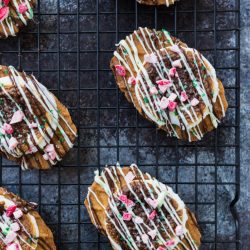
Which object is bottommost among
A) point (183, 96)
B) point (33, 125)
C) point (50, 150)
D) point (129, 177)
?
point (129, 177)

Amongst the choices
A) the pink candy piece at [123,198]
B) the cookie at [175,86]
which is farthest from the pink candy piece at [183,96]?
the pink candy piece at [123,198]

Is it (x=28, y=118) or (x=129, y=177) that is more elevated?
(x=28, y=118)

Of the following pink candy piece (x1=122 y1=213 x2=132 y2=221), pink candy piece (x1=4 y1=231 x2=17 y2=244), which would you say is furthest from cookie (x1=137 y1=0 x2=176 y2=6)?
pink candy piece (x1=4 y1=231 x2=17 y2=244)

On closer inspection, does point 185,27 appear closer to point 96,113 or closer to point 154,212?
point 96,113

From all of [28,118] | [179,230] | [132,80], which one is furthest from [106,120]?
[179,230]

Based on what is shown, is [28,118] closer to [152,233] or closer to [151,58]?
[151,58]

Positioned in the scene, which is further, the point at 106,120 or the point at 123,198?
the point at 106,120

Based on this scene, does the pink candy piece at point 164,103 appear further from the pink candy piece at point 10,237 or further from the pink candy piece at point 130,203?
the pink candy piece at point 10,237
